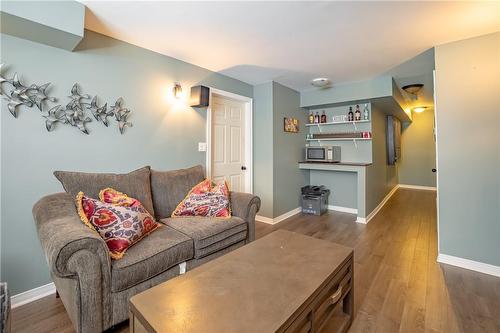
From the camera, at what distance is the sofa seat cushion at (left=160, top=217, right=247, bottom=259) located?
1.93m

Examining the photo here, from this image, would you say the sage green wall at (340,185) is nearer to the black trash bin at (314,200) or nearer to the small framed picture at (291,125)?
the black trash bin at (314,200)

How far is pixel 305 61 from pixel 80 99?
246 cm

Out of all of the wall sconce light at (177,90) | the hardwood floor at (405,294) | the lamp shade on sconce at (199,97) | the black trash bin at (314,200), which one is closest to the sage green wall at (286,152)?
the black trash bin at (314,200)

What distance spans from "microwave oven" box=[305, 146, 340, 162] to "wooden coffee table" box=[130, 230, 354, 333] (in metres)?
2.91

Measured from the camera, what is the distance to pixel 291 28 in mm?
2121

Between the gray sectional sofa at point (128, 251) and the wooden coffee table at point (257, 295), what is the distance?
0.49 metres

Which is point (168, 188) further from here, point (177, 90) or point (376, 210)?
point (376, 210)

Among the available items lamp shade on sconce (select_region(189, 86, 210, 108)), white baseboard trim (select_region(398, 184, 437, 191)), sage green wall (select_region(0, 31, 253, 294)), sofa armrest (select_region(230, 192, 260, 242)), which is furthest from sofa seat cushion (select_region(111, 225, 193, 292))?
white baseboard trim (select_region(398, 184, 437, 191))

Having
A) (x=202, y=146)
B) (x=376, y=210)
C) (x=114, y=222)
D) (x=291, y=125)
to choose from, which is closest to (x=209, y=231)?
(x=114, y=222)

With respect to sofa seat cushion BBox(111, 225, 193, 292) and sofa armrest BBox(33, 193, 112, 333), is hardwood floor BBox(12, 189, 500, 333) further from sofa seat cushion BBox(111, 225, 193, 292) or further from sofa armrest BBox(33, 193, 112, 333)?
sofa seat cushion BBox(111, 225, 193, 292)

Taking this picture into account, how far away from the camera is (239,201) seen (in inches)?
97.2

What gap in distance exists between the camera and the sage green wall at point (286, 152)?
378 cm

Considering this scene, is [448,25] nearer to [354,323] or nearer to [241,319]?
[354,323]

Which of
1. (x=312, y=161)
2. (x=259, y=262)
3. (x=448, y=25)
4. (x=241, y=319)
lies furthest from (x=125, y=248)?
(x=312, y=161)
